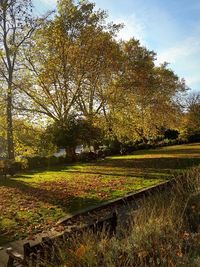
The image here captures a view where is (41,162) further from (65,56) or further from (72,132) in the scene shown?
(65,56)

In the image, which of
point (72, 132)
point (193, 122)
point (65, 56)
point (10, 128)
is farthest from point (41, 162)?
point (193, 122)

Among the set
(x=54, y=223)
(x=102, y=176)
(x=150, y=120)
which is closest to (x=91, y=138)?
(x=150, y=120)

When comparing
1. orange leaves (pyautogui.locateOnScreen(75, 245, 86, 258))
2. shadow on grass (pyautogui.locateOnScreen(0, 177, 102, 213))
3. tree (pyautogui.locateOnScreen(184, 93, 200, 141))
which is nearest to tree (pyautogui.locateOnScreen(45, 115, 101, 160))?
shadow on grass (pyautogui.locateOnScreen(0, 177, 102, 213))

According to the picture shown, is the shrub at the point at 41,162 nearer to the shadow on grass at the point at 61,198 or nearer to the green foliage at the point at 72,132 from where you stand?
the green foliage at the point at 72,132

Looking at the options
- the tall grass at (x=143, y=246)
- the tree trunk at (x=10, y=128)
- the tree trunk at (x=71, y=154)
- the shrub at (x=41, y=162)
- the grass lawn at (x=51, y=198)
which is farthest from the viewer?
the tree trunk at (x=71, y=154)

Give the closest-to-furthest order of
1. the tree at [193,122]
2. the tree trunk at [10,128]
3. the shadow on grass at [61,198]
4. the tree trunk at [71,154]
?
the shadow on grass at [61,198], the tree trunk at [10,128], the tree trunk at [71,154], the tree at [193,122]

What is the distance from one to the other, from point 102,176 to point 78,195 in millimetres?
5245

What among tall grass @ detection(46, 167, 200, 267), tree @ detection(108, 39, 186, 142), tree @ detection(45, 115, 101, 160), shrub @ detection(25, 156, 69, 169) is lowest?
tall grass @ detection(46, 167, 200, 267)

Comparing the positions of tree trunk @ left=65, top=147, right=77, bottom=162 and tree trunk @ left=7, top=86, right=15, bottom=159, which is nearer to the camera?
tree trunk @ left=7, top=86, right=15, bottom=159

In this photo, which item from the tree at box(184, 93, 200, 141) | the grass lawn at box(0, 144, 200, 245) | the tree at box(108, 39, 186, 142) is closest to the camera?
the grass lawn at box(0, 144, 200, 245)

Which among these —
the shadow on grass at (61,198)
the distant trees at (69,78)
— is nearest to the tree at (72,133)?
the distant trees at (69,78)

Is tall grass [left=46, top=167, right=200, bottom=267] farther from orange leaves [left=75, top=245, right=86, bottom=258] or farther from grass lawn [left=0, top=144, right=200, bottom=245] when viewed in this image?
grass lawn [left=0, top=144, right=200, bottom=245]

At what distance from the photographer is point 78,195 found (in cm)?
1273

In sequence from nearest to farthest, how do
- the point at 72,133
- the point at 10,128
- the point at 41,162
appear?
1. the point at 10,128
2. the point at 41,162
3. the point at 72,133
